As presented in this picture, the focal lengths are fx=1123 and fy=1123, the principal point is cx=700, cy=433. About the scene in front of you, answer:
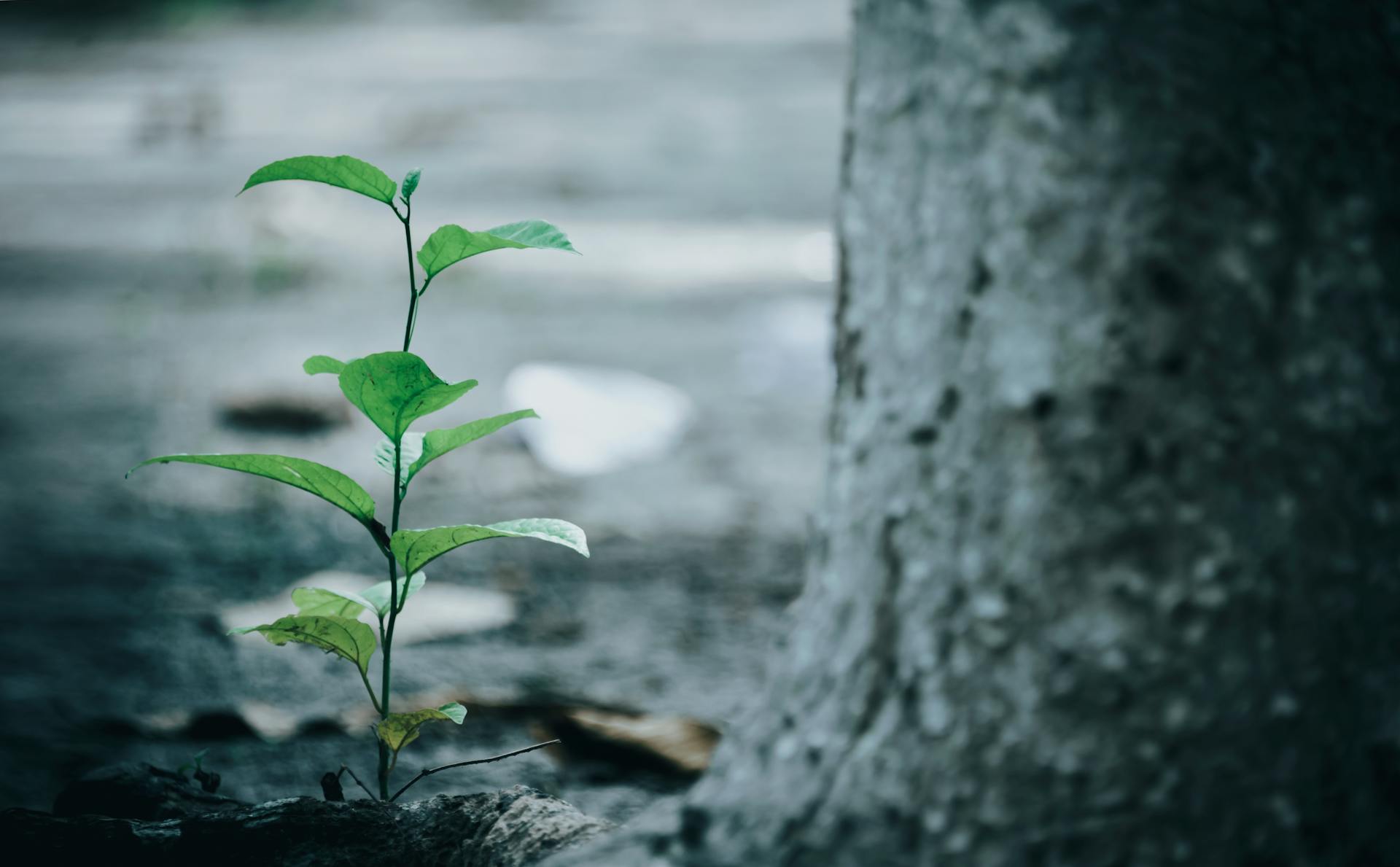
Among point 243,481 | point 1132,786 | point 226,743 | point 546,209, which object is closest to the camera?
point 1132,786

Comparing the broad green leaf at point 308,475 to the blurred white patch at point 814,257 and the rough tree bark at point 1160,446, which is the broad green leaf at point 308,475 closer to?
the rough tree bark at point 1160,446

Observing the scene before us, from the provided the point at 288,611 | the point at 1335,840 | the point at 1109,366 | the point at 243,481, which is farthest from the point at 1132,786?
the point at 243,481

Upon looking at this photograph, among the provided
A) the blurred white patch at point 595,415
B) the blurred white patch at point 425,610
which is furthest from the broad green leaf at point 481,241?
the blurred white patch at point 595,415

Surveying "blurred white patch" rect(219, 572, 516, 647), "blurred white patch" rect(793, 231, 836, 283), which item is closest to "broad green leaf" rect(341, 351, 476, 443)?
"blurred white patch" rect(219, 572, 516, 647)

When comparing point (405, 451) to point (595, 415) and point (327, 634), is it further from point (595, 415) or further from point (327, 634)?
point (595, 415)

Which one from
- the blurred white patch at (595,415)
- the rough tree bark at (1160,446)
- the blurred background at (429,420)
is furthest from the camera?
the blurred white patch at (595,415)

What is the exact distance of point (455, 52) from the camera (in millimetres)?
7664

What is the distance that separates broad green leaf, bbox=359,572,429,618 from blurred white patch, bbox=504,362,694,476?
1.37 meters

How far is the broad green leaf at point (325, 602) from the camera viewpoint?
0.86 m

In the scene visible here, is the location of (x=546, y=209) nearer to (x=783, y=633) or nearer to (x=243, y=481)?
(x=243, y=481)

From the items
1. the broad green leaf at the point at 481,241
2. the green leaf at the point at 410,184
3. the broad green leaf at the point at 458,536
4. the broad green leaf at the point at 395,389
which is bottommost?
the broad green leaf at the point at 458,536

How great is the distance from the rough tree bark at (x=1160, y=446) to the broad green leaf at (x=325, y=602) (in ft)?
1.46

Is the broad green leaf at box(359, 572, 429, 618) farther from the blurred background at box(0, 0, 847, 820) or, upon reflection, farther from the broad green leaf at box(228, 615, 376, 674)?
the blurred background at box(0, 0, 847, 820)

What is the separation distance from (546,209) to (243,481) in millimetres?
2171
